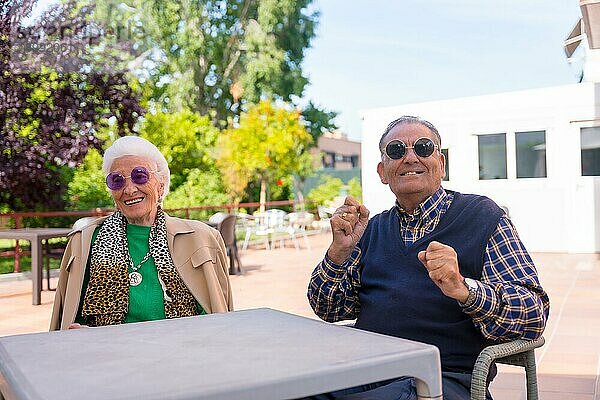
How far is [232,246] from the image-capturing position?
9039 mm

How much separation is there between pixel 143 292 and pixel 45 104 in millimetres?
9606

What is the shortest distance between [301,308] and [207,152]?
13228 millimetres

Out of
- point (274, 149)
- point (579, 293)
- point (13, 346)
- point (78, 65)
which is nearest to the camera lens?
point (13, 346)

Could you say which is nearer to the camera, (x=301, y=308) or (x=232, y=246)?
(x=301, y=308)

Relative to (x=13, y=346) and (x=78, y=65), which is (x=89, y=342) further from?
(x=78, y=65)

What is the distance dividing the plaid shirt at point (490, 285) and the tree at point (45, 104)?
30.5 feet

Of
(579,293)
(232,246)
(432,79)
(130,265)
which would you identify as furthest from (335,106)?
(130,265)

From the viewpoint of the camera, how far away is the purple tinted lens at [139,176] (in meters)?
2.49

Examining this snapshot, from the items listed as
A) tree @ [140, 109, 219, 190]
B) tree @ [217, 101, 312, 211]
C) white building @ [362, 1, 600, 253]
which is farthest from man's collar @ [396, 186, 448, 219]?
tree @ [140, 109, 219, 190]

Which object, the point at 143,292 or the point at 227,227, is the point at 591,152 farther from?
the point at 143,292

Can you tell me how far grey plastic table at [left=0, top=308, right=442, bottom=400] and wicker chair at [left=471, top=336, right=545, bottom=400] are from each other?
14.6 inches

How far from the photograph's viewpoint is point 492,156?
40.5 ft

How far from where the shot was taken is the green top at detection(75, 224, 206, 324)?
2322 mm

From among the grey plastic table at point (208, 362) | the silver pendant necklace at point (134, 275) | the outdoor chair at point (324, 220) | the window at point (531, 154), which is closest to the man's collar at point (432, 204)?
the grey plastic table at point (208, 362)
